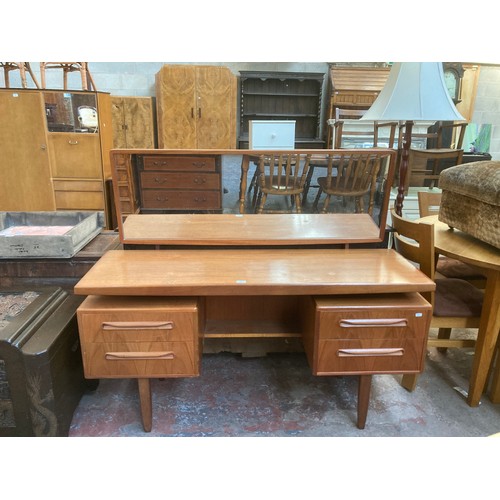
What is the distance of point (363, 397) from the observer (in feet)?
4.89

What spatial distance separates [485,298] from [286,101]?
4885 millimetres

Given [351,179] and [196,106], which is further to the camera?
[196,106]

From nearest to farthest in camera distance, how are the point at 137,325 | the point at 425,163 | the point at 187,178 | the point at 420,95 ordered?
the point at 137,325 < the point at 420,95 < the point at 187,178 < the point at 425,163

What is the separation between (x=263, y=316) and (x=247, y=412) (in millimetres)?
407

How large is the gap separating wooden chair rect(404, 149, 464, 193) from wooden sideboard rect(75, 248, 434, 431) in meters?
3.27

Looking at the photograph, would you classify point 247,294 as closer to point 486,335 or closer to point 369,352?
point 369,352

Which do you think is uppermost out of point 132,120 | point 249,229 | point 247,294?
point 132,120

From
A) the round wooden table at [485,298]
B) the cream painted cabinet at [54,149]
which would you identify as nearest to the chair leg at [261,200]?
the round wooden table at [485,298]

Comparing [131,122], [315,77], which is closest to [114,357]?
[131,122]

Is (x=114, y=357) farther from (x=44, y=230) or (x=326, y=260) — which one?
(x=44, y=230)

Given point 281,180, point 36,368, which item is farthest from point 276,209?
point 36,368

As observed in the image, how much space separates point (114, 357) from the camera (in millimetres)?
1309

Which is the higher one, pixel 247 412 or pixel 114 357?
pixel 114 357

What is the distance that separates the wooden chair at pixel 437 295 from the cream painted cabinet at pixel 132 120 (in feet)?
14.1
